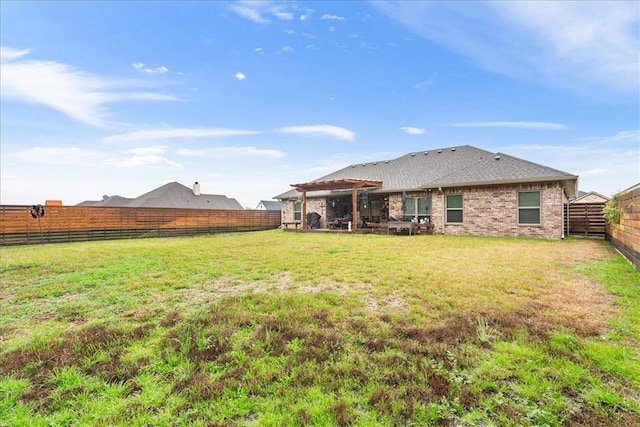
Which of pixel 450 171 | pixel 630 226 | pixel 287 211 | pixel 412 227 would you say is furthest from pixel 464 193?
pixel 287 211

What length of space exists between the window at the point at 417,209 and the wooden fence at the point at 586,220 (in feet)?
18.7

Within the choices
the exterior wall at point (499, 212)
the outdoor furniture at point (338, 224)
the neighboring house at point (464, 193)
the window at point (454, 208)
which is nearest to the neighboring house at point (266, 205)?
the neighboring house at point (464, 193)

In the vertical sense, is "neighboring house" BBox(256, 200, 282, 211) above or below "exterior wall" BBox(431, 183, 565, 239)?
above

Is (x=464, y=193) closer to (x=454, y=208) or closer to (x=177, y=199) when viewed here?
(x=454, y=208)

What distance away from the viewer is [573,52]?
32.8 ft

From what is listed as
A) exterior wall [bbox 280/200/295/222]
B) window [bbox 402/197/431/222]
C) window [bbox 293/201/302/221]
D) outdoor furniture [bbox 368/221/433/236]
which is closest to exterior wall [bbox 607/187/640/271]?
outdoor furniture [bbox 368/221/433/236]

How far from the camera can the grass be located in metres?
1.86

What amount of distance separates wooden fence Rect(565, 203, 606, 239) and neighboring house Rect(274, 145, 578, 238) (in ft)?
3.18

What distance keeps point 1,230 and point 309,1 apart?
50.0 feet

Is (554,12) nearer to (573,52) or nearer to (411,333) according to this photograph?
(573,52)

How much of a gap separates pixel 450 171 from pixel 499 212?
11.5ft

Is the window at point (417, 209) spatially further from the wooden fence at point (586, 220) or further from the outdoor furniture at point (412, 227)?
the wooden fence at point (586, 220)

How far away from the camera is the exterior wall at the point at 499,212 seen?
11.5m

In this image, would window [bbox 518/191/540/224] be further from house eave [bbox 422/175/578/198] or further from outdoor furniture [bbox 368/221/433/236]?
outdoor furniture [bbox 368/221/433/236]
